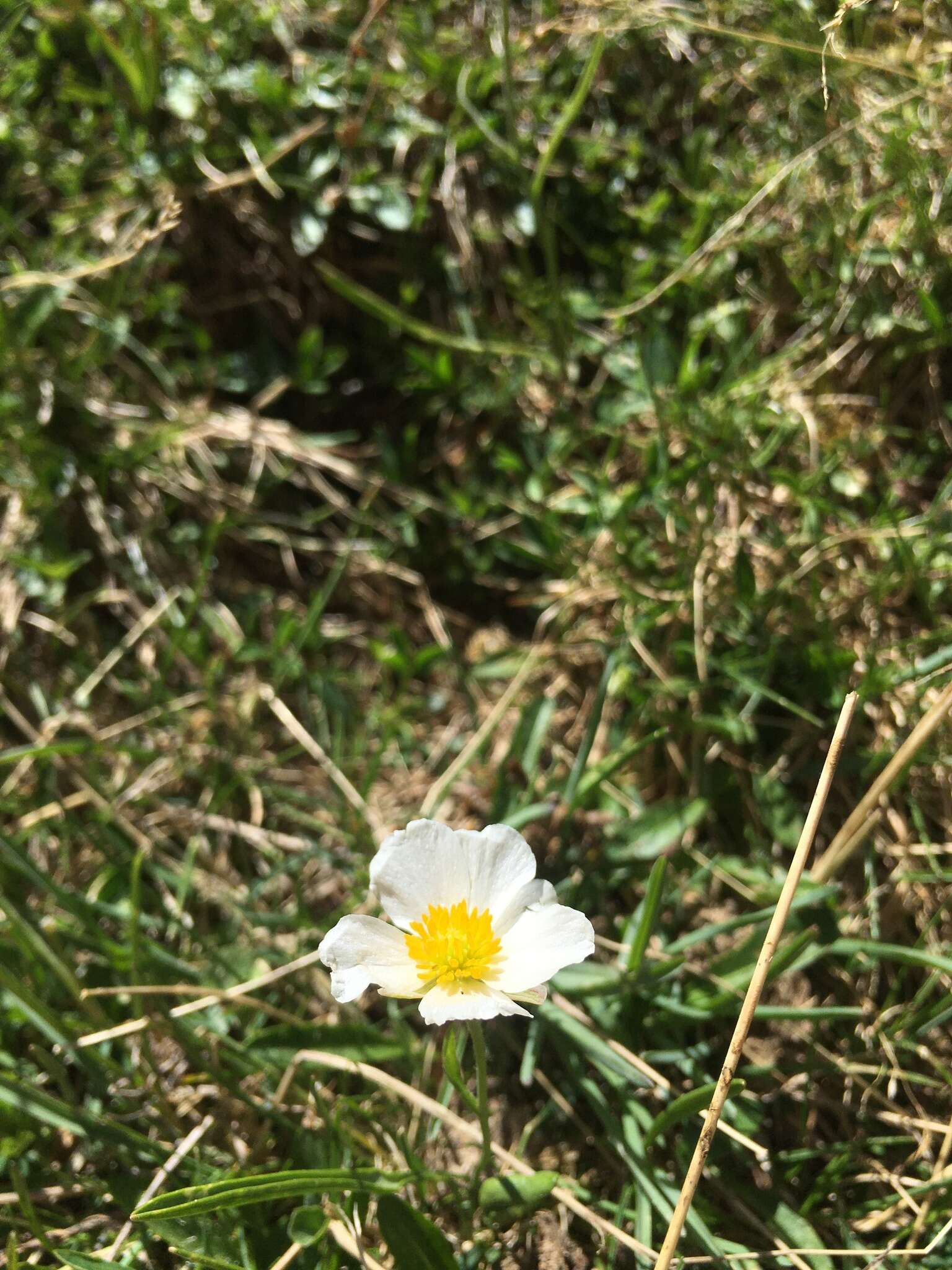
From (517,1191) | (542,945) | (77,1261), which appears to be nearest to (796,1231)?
(517,1191)

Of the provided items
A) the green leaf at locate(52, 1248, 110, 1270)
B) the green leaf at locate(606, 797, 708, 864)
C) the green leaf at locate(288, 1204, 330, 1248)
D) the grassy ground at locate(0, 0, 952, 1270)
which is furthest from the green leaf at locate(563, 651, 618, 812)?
the green leaf at locate(52, 1248, 110, 1270)

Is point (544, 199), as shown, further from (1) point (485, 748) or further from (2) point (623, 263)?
(1) point (485, 748)

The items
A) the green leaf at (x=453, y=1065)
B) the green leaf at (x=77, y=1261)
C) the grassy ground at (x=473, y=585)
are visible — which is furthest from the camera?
the grassy ground at (x=473, y=585)

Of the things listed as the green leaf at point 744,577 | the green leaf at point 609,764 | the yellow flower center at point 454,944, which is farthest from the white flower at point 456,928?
the green leaf at point 744,577

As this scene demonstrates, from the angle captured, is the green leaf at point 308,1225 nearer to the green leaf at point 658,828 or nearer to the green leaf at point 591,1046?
the green leaf at point 591,1046

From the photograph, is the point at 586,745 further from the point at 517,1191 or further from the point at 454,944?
the point at 517,1191
